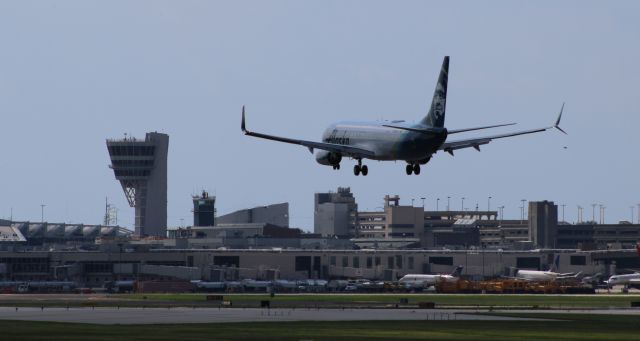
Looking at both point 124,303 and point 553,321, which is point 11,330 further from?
point 124,303

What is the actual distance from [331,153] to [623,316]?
39633 millimetres

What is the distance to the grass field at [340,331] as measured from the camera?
4601 inches

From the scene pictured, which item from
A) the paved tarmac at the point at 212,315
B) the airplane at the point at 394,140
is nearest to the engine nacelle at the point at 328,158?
the airplane at the point at 394,140

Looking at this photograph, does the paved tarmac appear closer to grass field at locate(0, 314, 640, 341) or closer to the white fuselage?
grass field at locate(0, 314, 640, 341)

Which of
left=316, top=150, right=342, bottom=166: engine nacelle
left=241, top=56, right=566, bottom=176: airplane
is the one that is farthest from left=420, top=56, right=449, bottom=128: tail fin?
left=316, top=150, right=342, bottom=166: engine nacelle

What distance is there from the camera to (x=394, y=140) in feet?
469

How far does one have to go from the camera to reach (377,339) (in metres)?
115

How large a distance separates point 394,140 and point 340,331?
84.0 feet

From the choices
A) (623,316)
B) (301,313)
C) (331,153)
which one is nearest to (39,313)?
(301,313)

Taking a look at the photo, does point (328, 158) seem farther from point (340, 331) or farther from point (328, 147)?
point (340, 331)

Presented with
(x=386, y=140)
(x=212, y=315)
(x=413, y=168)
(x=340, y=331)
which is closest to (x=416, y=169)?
(x=413, y=168)

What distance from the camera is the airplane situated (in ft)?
460

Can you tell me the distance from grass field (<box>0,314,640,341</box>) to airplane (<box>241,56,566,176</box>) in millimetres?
17712

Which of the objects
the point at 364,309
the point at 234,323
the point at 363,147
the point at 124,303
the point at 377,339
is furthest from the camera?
the point at 124,303
